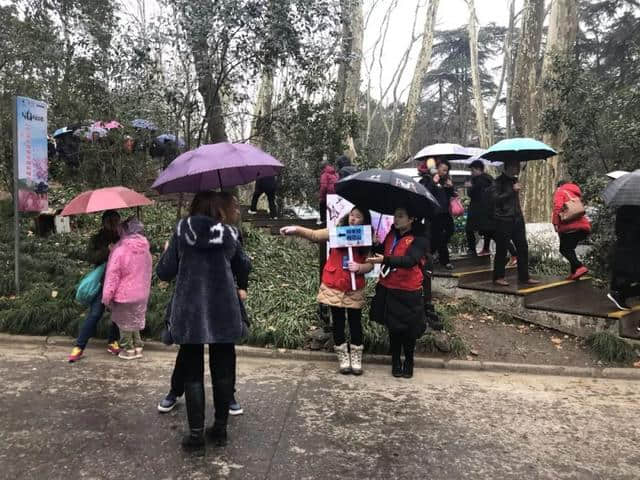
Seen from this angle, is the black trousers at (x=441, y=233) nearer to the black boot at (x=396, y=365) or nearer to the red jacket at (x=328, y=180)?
the red jacket at (x=328, y=180)

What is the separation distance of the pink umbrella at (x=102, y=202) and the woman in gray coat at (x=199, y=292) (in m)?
1.54

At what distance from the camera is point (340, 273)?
496 cm

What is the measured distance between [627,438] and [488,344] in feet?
6.99

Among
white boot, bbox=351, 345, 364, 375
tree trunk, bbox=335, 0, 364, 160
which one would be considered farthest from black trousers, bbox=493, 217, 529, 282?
tree trunk, bbox=335, 0, 364, 160

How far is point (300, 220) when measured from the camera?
10734 mm

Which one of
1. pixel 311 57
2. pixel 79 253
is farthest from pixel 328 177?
pixel 79 253

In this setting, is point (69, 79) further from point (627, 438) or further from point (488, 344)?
point (627, 438)

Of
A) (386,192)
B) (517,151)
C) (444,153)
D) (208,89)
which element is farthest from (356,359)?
(208,89)

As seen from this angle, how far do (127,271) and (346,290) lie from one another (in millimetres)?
2220

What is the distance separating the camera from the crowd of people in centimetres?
323

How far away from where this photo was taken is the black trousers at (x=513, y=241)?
6.40m

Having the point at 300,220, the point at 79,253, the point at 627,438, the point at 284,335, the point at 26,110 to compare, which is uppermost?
the point at 26,110

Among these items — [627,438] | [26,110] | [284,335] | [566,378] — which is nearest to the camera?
[627,438]

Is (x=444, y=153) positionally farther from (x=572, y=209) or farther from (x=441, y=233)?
(x=572, y=209)
